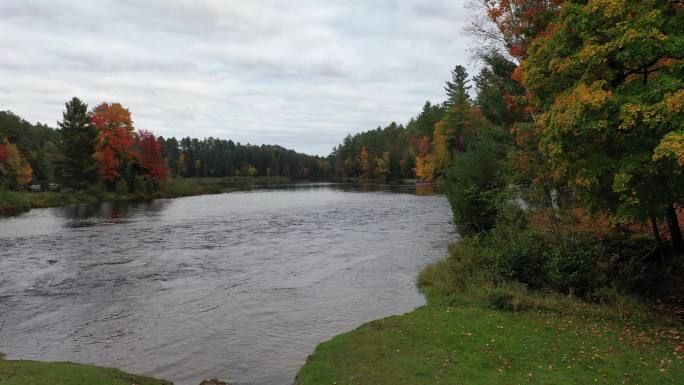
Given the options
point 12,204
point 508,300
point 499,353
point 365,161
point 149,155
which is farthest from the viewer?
point 365,161

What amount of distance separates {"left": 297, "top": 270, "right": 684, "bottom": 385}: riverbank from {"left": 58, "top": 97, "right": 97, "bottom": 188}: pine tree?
67.7 meters

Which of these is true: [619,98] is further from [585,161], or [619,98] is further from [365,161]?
[365,161]

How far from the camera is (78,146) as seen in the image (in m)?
69.3

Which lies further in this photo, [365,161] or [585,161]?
[365,161]

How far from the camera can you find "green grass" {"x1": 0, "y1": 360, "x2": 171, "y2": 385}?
9812mm

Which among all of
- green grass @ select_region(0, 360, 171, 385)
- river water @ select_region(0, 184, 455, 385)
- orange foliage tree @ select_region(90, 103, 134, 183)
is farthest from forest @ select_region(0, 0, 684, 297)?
orange foliage tree @ select_region(90, 103, 134, 183)

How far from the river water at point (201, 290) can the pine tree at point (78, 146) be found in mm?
28649

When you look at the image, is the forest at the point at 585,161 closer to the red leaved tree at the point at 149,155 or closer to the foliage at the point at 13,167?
the red leaved tree at the point at 149,155

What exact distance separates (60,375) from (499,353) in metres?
10.0

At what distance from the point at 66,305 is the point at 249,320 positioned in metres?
7.83

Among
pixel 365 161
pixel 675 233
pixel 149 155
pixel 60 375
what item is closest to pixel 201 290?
pixel 60 375

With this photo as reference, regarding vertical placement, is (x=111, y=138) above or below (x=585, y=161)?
above

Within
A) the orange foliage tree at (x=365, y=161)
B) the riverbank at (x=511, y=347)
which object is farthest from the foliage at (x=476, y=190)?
the orange foliage tree at (x=365, y=161)

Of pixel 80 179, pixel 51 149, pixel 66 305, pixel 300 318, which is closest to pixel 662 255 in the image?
pixel 300 318
